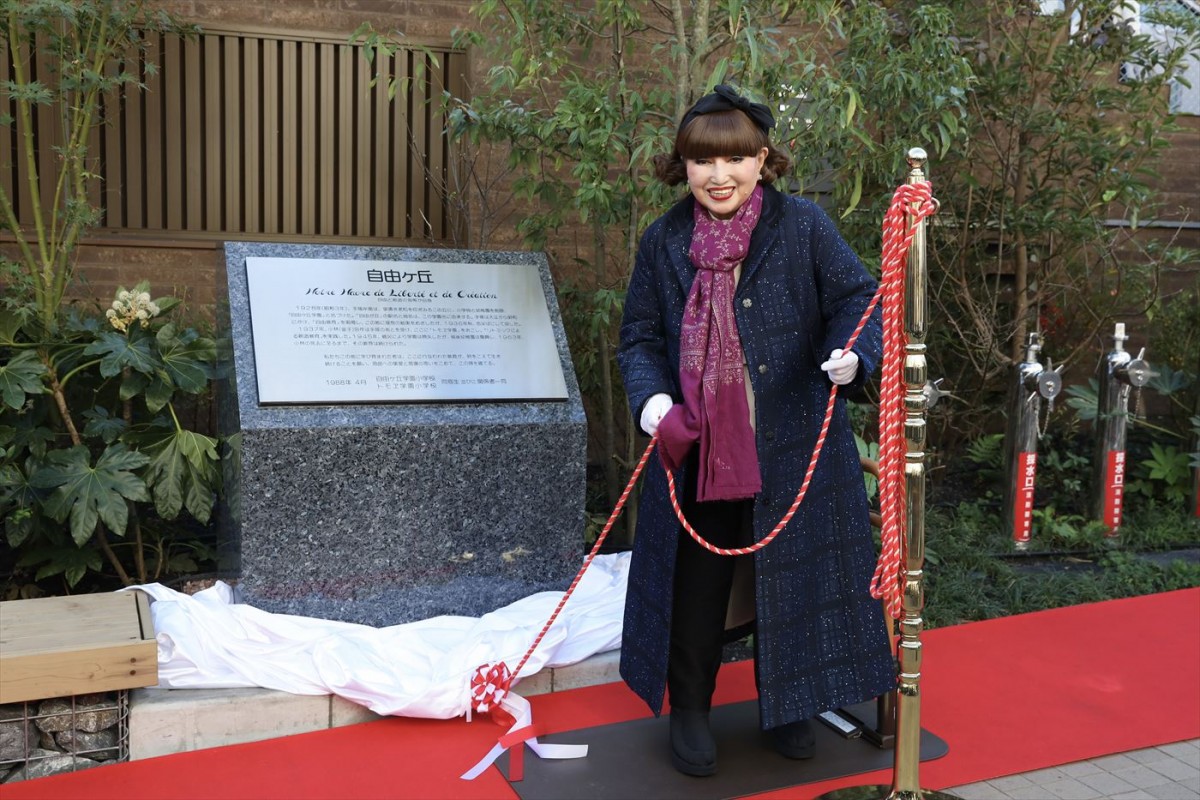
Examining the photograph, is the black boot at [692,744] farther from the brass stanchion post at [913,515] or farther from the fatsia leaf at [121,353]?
the fatsia leaf at [121,353]

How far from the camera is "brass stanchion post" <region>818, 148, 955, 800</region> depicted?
2.38m

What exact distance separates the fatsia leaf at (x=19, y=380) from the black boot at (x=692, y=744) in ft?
8.42

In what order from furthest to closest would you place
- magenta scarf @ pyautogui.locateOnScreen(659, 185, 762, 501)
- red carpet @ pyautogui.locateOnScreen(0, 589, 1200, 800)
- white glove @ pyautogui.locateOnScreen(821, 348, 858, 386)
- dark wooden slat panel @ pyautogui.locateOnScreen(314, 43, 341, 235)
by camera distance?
dark wooden slat panel @ pyautogui.locateOnScreen(314, 43, 341, 235) < red carpet @ pyautogui.locateOnScreen(0, 589, 1200, 800) < magenta scarf @ pyautogui.locateOnScreen(659, 185, 762, 501) < white glove @ pyautogui.locateOnScreen(821, 348, 858, 386)

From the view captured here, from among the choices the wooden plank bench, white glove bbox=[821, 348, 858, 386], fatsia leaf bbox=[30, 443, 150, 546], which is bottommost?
the wooden plank bench

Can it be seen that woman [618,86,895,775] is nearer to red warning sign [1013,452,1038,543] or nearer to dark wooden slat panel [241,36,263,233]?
red warning sign [1013,452,1038,543]

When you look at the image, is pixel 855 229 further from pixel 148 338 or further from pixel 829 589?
pixel 148 338

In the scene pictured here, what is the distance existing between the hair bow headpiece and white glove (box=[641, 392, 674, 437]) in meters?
0.76

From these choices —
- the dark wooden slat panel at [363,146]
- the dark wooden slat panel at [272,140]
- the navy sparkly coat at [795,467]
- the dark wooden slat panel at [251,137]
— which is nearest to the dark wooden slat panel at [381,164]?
the dark wooden slat panel at [363,146]

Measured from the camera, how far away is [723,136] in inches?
111

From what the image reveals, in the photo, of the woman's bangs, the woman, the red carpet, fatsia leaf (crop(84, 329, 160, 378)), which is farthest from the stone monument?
the woman's bangs

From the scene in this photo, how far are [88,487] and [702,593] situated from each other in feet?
7.56

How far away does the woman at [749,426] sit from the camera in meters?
2.84

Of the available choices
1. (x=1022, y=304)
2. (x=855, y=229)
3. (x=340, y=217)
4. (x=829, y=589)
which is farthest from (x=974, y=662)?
(x=340, y=217)

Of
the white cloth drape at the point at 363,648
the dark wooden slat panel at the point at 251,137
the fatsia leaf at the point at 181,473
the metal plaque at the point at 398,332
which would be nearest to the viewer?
the white cloth drape at the point at 363,648
